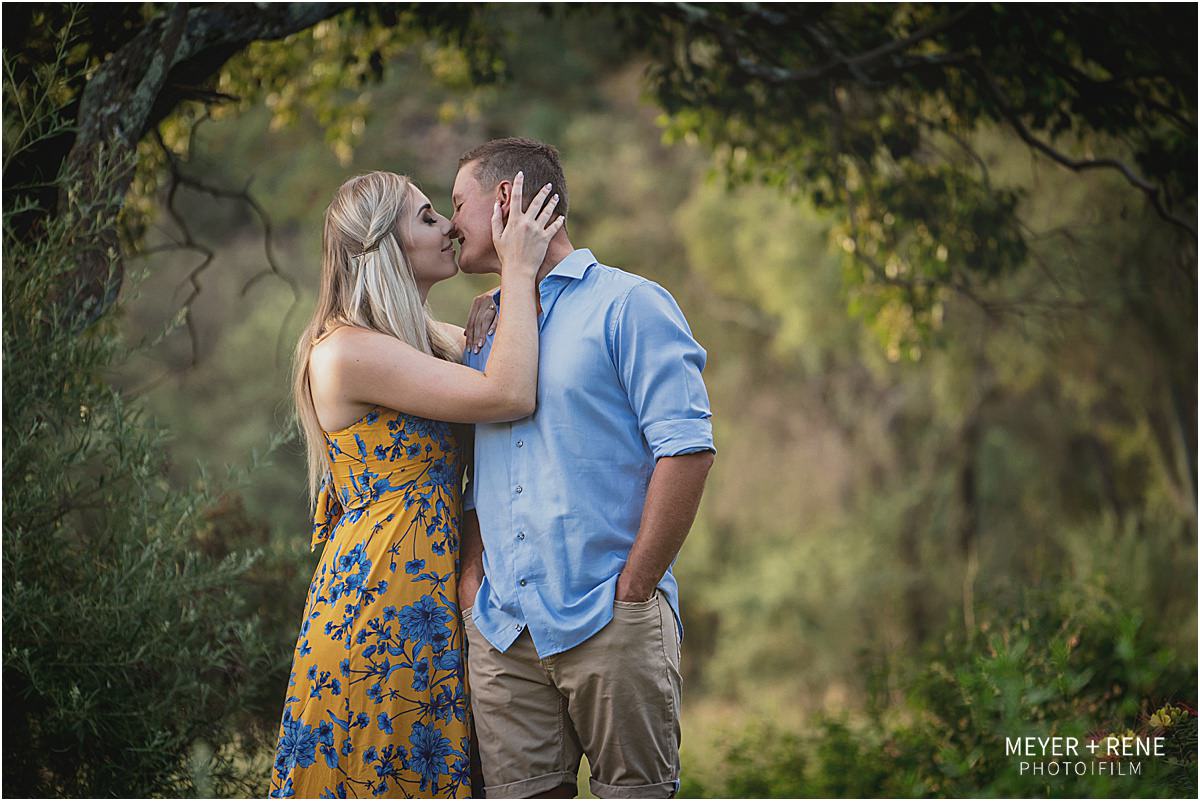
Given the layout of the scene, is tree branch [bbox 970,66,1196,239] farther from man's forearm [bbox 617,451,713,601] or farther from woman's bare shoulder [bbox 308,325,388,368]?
woman's bare shoulder [bbox 308,325,388,368]

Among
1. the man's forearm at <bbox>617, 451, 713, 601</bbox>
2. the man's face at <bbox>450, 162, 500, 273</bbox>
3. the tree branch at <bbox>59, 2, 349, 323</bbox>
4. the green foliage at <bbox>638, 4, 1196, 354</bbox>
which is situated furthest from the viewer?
the green foliage at <bbox>638, 4, 1196, 354</bbox>

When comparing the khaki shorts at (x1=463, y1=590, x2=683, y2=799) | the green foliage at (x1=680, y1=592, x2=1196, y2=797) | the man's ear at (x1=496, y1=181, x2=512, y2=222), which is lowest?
the green foliage at (x1=680, y1=592, x2=1196, y2=797)

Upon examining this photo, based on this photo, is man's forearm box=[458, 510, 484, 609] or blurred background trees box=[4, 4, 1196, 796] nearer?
man's forearm box=[458, 510, 484, 609]

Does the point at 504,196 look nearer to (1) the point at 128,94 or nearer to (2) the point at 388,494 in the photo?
(2) the point at 388,494

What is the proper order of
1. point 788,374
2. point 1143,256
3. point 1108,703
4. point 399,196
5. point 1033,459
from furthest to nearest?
point 788,374, point 1033,459, point 1143,256, point 1108,703, point 399,196

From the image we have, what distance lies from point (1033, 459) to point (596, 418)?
11624 millimetres

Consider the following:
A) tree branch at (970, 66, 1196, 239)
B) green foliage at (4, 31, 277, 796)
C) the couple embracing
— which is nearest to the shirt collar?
the couple embracing

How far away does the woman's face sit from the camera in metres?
3.08

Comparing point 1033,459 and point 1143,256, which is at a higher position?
point 1143,256

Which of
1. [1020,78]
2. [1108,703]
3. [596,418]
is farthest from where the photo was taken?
[1020,78]

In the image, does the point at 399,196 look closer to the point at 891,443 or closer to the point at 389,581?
the point at 389,581

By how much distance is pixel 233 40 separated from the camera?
13.5 feet

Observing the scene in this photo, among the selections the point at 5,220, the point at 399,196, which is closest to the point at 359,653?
the point at 399,196

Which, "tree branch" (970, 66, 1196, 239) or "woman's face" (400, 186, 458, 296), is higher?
"tree branch" (970, 66, 1196, 239)
